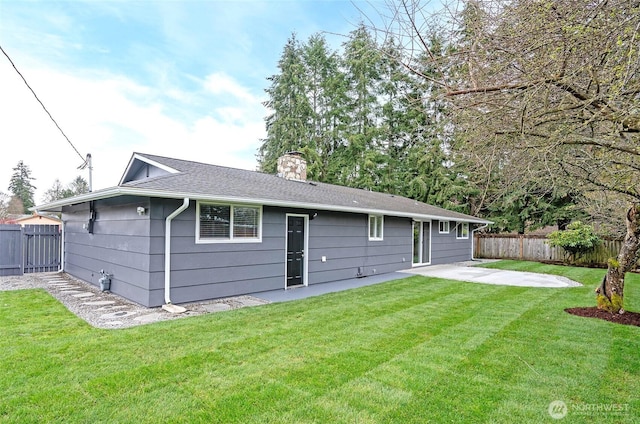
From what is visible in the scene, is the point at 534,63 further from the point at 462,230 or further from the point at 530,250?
the point at 530,250

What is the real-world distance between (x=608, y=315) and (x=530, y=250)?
1214 centimetres

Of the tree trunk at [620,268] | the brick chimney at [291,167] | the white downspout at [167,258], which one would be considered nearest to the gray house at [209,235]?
the white downspout at [167,258]

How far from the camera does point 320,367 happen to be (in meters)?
3.50

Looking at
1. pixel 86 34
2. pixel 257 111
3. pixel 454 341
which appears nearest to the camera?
A: pixel 454 341

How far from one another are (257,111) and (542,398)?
2444cm

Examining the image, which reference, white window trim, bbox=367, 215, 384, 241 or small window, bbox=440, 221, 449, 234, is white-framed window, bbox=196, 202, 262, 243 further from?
small window, bbox=440, 221, 449, 234

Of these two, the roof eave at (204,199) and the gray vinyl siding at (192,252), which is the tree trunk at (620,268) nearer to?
the roof eave at (204,199)

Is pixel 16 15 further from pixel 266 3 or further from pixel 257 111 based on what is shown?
pixel 257 111

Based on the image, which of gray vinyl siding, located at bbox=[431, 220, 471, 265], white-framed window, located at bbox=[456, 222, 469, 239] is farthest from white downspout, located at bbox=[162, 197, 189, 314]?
white-framed window, located at bbox=[456, 222, 469, 239]

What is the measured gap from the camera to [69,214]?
406 inches

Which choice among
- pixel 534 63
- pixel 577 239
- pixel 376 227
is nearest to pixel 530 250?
pixel 577 239

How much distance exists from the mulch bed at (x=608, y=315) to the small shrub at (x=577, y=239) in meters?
9.33

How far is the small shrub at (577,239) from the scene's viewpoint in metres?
13.8

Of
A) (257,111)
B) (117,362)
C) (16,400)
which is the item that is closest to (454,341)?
(117,362)
